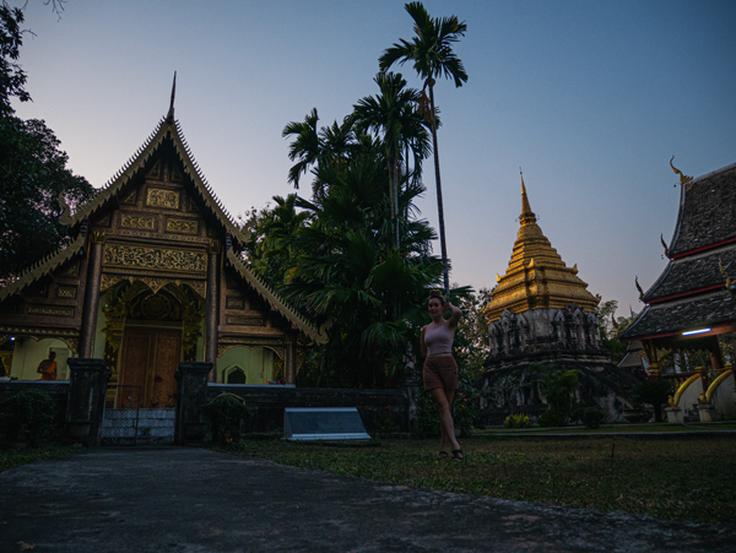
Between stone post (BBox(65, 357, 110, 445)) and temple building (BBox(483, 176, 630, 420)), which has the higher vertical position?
temple building (BBox(483, 176, 630, 420))

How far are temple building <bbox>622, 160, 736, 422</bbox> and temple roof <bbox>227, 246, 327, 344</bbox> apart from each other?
1113cm

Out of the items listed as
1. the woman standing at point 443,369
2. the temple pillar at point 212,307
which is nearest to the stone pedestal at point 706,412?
the temple pillar at point 212,307

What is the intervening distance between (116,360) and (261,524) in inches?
541

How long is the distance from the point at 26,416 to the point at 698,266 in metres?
20.4

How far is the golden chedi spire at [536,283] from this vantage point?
34375mm

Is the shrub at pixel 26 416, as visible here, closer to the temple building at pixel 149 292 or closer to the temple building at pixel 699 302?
the temple building at pixel 149 292

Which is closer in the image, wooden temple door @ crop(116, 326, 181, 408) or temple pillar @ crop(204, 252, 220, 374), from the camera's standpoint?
temple pillar @ crop(204, 252, 220, 374)

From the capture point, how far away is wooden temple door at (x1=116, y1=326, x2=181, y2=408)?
14203 millimetres

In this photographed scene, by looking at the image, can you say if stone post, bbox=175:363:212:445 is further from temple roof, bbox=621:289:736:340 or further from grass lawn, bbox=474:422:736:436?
temple roof, bbox=621:289:736:340

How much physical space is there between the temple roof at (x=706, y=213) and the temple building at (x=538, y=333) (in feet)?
36.4

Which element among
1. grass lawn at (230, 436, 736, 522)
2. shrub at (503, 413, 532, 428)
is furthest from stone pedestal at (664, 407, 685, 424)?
grass lawn at (230, 436, 736, 522)

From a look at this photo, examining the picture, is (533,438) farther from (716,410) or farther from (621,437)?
(716,410)

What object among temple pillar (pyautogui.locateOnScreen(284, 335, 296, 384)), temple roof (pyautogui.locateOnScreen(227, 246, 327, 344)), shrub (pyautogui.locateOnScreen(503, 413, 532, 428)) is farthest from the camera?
shrub (pyautogui.locateOnScreen(503, 413, 532, 428))

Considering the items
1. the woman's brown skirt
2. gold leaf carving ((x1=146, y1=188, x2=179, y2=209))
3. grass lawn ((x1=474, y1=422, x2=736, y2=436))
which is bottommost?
grass lawn ((x1=474, y1=422, x2=736, y2=436))
